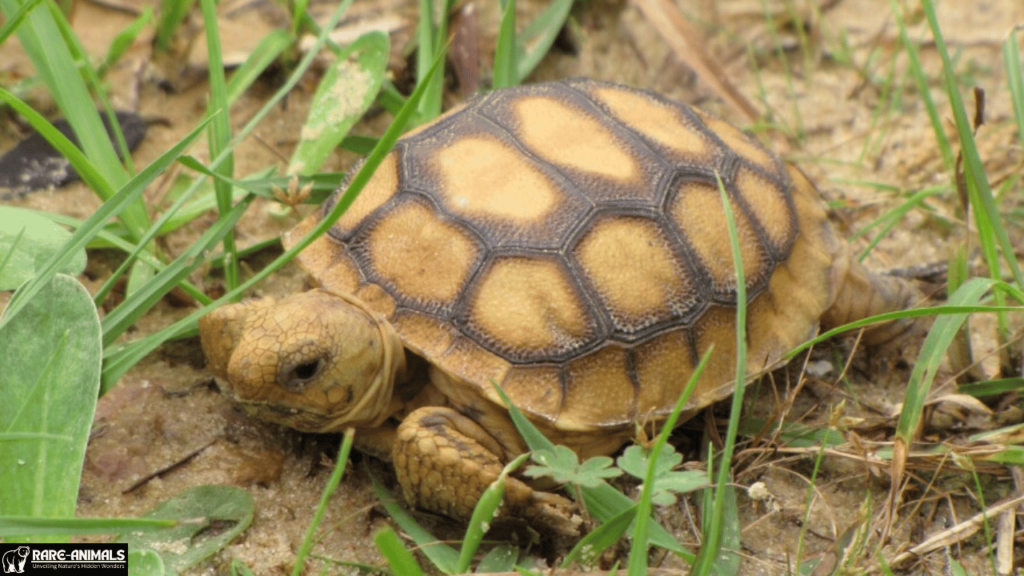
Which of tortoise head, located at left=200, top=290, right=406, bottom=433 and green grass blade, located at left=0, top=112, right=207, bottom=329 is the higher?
green grass blade, located at left=0, top=112, right=207, bottom=329

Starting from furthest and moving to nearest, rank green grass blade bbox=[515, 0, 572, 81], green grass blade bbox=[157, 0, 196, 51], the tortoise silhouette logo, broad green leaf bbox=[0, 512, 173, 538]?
green grass blade bbox=[515, 0, 572, 81] < green grass blade bbox=[157, 0, 196, 51] < the tortoise silhouette logo < broad green leaf bbox=[0, 512, 173, 538]

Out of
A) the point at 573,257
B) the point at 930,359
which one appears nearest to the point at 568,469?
the point at 573,257

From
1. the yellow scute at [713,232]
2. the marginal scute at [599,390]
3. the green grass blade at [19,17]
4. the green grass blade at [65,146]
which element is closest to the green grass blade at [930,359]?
the yellow scute at [713,232]

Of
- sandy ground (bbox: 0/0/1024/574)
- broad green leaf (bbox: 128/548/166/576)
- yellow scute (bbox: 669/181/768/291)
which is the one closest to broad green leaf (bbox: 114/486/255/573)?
sandy ground (bbox: 0/0/1024/574)

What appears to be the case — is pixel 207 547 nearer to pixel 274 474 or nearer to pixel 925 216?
pixel 274 474

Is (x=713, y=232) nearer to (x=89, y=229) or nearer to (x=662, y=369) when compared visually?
(x=662, y=369)

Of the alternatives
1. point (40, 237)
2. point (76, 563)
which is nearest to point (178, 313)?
point (40, 237)

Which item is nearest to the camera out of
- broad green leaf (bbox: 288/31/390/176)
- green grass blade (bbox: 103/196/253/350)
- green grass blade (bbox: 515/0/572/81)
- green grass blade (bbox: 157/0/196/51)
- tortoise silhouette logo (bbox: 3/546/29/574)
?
tortoise silhouette logo (bbox: 3/546/29/574)

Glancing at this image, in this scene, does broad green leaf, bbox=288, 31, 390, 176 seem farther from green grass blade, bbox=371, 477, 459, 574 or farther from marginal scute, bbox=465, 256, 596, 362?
green grass blade, bbox=371, 477, 459, 574

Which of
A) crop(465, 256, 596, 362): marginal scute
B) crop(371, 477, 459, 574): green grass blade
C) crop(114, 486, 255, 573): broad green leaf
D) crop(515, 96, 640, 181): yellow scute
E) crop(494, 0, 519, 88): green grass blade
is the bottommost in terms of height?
crop(371, 477, 459, 574): green grass blade
